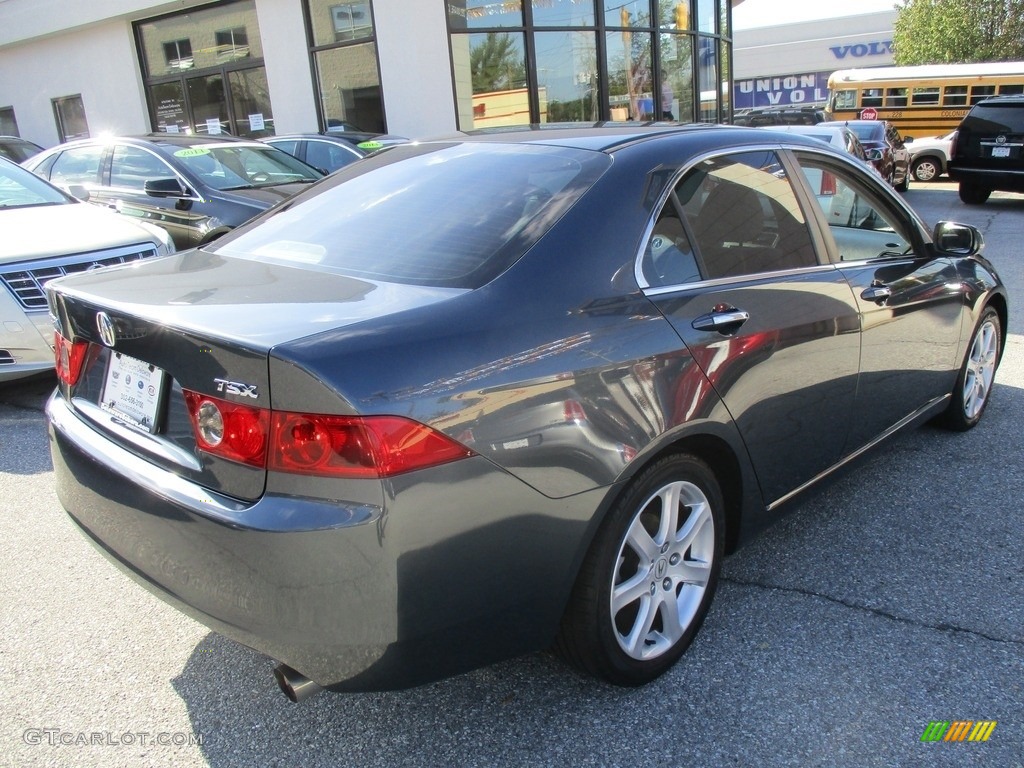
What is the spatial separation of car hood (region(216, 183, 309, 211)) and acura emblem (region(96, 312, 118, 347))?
533cm

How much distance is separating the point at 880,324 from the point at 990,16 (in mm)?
35127

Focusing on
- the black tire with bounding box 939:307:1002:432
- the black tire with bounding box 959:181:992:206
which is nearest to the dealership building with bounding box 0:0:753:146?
the black tire with bounding box 959:181:992:206

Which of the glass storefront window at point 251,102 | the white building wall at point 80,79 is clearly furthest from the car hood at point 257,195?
the white building wall at point 80,79

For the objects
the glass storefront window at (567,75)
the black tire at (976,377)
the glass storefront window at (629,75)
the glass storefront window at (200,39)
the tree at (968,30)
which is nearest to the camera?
the black tire at (976,377)

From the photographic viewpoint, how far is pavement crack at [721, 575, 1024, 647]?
2.72 metres

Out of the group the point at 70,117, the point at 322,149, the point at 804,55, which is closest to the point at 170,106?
the point at 70,117

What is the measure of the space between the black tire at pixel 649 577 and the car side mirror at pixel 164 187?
6.32 m

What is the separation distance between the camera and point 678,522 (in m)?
2.62

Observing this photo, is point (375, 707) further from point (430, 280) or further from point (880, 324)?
point (880, 324)

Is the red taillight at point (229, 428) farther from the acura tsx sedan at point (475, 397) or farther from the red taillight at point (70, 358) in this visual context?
the red taillight at point (70, 358)

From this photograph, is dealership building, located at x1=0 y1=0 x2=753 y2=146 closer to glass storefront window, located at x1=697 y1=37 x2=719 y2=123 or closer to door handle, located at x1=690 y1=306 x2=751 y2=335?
glass storefront window, located at x1=697 y1=37 x2=719 y2=123

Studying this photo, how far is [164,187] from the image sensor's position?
7379 mm

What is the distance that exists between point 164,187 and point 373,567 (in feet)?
21.5

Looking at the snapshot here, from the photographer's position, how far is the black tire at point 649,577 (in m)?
2.28
